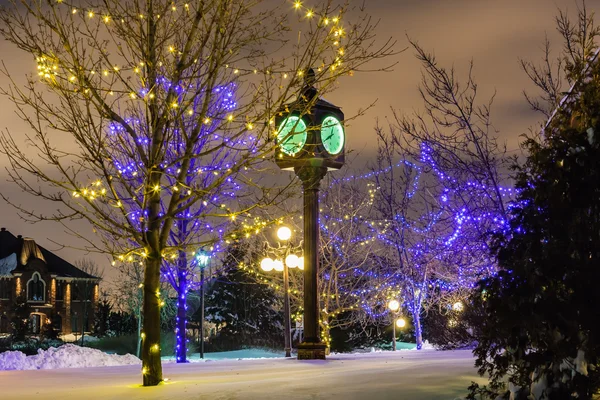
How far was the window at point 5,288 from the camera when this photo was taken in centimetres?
5556

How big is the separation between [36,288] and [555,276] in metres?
57.0

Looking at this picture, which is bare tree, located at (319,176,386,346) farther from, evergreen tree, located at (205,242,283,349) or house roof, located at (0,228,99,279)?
house roof, located at (0,228,99,279)

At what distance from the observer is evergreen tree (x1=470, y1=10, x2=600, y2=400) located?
18.9 feet

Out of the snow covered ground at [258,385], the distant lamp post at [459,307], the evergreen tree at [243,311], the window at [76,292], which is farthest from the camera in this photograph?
the window at [76,292]

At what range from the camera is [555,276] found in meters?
5.89

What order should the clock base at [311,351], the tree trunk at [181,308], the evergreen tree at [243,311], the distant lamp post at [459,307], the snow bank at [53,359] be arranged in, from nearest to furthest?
the distant lamp post at [459,307] < the clock base at [311,351] < the snow bank at [53,359] < the tree trunk at [181,308] < the evergreen tree at [243,311]

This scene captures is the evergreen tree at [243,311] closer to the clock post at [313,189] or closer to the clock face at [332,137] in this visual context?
the clock post at [313,189]

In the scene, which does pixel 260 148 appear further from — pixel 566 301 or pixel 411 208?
pixel 411 208

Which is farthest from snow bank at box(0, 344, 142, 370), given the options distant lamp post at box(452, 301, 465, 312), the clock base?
distant lamp post at box(452, 301, 465, 312)

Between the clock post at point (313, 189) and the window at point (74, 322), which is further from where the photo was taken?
the window at point (74, 322)

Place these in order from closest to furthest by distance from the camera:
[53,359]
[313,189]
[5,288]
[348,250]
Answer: [313,189] < [53,359] < [348,250] < [5,288]

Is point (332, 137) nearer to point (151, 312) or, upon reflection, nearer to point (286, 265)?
point (286, 265)

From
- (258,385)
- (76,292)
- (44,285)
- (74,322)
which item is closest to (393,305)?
(258,385)

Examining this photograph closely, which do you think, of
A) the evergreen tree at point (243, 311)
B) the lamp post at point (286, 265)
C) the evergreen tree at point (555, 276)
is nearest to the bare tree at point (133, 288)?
the evergreen tree at point (243, 311)
